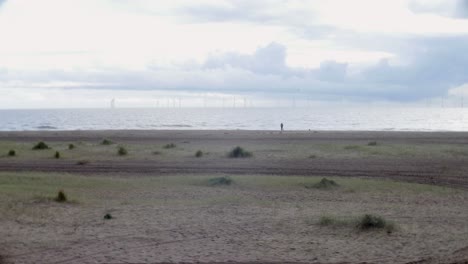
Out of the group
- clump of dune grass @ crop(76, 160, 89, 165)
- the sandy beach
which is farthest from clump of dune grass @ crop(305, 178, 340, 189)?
clump of dune grass @ crop(76, 160, 89, 165)

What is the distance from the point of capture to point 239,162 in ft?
104

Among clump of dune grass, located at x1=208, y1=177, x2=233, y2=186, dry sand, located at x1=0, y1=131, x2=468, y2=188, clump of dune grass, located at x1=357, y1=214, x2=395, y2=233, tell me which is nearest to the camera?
clump of dune grass, located at x1=357, y1=214, x2=395, y2=233

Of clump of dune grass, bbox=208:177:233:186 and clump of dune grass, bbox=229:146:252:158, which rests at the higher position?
clump of dune grass, bbox=229:146:252:158

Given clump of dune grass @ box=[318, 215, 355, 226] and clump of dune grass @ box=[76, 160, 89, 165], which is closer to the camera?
clump of dune grass @ box=[318, 215, 355, 226]

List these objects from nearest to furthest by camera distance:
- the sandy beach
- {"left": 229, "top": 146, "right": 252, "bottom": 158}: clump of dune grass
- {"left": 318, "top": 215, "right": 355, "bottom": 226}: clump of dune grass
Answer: the sandy beach
{"left": 318, "top": 215, "right": 355, "bottom": 226}: clump of dune grass
{"left": 229, "top": 146, "right": 252, "bottom": 158}: clump of dune grass

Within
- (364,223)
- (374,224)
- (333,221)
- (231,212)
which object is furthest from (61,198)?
(374,224)

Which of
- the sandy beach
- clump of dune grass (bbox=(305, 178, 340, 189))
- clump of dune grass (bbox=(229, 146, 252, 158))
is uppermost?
clump of dune grass (bbox=(229, 146, 252, 158))

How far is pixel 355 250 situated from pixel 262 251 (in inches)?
72.6

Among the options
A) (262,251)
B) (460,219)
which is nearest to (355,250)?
(262,251)

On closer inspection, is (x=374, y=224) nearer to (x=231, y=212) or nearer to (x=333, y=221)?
(x=333, y=221)

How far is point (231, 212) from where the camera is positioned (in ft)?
56.0

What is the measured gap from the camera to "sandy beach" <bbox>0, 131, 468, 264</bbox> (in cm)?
1266

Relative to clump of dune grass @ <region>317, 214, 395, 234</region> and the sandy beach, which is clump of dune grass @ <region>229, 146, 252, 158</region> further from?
clump of dune grass @ <region>317, 214, 395, 234</region>

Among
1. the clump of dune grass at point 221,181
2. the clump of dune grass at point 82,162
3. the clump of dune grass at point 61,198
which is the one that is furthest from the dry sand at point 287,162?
the clump of dune grass at point 61,198
